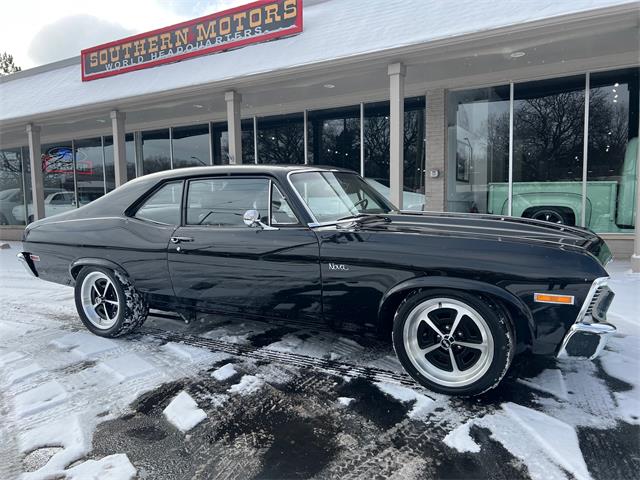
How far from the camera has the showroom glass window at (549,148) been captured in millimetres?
8359

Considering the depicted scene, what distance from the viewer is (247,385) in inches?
118

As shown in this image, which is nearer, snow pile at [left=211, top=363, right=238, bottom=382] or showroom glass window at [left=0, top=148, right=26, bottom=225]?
snow pile at [left=211, top=363, right=238, bottom=382]

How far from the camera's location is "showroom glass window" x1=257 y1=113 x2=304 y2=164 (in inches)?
449

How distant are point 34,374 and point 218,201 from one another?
191 cm

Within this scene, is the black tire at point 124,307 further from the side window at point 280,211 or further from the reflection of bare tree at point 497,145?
the reflection of bare tree at point 497,145

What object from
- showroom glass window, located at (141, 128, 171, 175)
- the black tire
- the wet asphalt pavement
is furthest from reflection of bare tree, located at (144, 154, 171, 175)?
the wet asphalt pavement

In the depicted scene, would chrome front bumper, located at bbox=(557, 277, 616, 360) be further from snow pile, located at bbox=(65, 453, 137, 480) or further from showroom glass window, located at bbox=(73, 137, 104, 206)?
showroom glass window, located at bbox=(73, 137, 104, 206)

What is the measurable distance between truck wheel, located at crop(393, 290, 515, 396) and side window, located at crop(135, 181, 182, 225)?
219cm

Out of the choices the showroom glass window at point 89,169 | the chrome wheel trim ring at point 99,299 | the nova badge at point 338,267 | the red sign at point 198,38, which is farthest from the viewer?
the showroom glass window at point 89,169

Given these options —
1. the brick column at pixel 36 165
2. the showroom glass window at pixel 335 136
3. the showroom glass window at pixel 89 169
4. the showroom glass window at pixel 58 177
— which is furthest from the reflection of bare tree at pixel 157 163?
the showroom glass window at pixel 335 136

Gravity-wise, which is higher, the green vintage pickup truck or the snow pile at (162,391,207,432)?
the green vintage pickup truck

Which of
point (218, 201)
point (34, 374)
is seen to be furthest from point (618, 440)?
point (34, 374)

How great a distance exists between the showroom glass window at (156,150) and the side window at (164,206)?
1051 cm

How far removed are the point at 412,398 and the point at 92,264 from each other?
317cm
